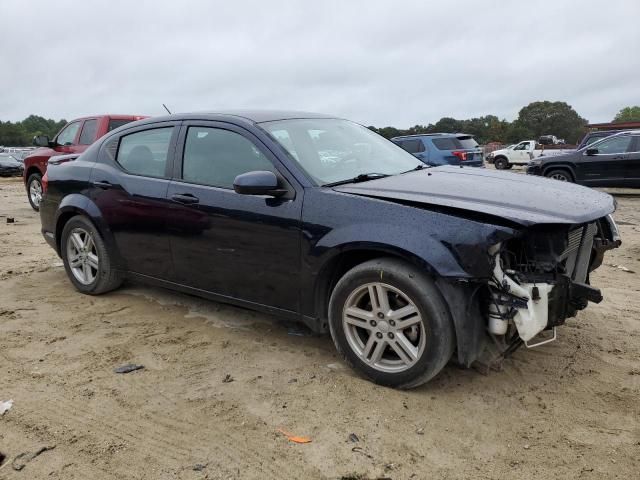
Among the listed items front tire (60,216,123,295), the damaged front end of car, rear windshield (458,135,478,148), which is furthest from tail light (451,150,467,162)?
the damaged front end of car

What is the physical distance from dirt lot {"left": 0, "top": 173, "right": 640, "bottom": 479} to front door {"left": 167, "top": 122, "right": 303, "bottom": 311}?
0.47 m

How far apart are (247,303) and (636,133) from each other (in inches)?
503

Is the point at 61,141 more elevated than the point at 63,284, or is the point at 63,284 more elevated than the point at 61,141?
the point at 61,141

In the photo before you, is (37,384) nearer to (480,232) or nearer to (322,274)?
(322,274)

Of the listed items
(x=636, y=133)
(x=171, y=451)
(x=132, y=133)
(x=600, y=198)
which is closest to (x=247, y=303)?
(x=171, y=451)

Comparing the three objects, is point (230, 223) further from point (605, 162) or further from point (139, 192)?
point (605, 162)

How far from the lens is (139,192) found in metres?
4.33

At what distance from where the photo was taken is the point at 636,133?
1316cm

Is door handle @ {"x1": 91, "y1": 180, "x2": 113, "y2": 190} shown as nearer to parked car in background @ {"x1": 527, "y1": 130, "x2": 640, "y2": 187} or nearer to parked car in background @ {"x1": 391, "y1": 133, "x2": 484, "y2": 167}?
parked car in background @ {"x1": 391, "y1": 133, "x2": 484, "y2": 167}

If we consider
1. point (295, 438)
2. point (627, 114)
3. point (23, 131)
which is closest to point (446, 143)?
point (295, 438)

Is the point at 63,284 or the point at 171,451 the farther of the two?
the point at 63,284

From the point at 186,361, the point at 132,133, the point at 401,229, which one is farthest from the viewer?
the point at 132,133

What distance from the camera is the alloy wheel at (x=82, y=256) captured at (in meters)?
4.95

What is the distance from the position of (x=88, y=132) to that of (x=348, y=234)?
853cm
